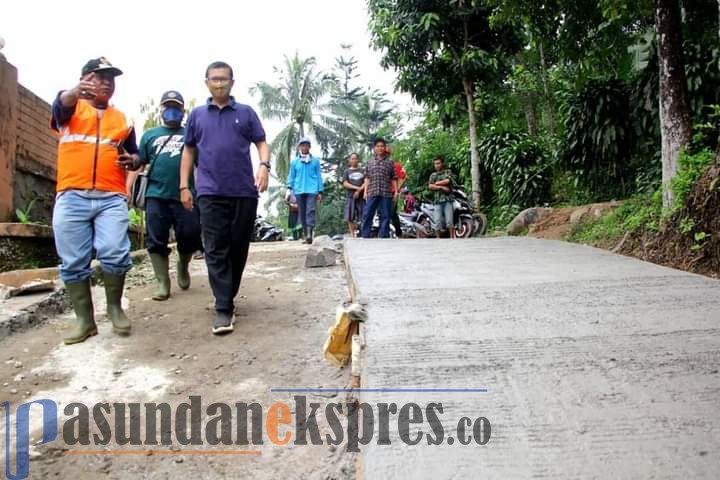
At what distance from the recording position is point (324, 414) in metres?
2.43

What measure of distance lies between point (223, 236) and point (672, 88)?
4718mm

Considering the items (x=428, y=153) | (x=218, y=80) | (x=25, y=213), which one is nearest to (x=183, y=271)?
(x=218, y=80)

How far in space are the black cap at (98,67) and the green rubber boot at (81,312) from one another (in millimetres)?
1304

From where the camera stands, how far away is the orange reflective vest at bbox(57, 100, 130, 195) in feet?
11.1

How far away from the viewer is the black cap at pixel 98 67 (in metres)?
3.40

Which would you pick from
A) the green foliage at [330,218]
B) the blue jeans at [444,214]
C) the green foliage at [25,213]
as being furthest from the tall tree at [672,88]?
the green foliage at [330,218]

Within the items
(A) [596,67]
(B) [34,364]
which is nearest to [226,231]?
(B) [34,364]

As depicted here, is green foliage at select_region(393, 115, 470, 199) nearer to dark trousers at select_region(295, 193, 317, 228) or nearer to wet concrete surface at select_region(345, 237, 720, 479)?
dark trousers at select_region(295, 193, 317, 228)

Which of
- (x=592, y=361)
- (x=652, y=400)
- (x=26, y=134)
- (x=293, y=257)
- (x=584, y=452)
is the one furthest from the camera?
(x=293, y=257)

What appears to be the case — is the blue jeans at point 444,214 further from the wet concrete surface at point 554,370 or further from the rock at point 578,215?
the wet concrete surface at point 554,370

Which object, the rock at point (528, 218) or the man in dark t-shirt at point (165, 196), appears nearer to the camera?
the man in dark t-shirt at point (165, 196)

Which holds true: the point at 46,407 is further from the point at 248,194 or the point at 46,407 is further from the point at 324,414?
the point at 248,194

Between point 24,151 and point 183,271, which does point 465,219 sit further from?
point 24,151

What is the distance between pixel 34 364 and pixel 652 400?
10.2 feet
